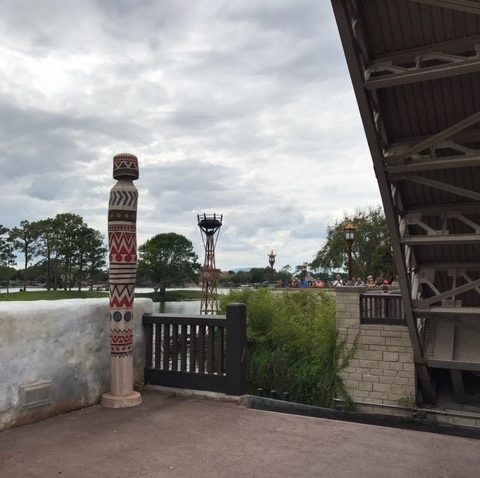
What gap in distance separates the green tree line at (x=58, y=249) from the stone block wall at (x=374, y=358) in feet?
193

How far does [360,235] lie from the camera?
158 feet

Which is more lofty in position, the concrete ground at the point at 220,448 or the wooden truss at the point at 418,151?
the wooden truss at the point at 418,151

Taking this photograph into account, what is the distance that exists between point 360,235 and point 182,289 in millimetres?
52158

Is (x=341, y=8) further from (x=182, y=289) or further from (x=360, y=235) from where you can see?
(x=182, y=289)

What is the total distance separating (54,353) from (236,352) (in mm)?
1856

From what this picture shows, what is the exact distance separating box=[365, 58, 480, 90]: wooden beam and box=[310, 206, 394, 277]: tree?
123ft

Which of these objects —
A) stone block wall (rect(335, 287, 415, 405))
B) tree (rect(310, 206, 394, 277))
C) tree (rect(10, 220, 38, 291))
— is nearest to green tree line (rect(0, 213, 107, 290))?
tree (rect(10, 220, 38, 291))

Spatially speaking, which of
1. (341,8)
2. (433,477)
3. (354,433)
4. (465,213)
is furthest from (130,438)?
(465,213)

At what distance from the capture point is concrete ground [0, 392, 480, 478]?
3.38 m

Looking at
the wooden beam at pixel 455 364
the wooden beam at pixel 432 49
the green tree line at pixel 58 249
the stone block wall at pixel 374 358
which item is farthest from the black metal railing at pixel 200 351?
the green tree line at pixel 58 249

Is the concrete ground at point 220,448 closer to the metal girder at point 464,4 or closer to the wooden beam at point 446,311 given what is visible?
the metal girder at point 464,4

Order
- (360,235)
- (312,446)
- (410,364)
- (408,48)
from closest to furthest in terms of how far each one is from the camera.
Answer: (312,446) < (408,48) < (410,364) < (360,235)

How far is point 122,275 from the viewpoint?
5199mm

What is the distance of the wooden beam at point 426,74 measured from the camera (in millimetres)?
5879
